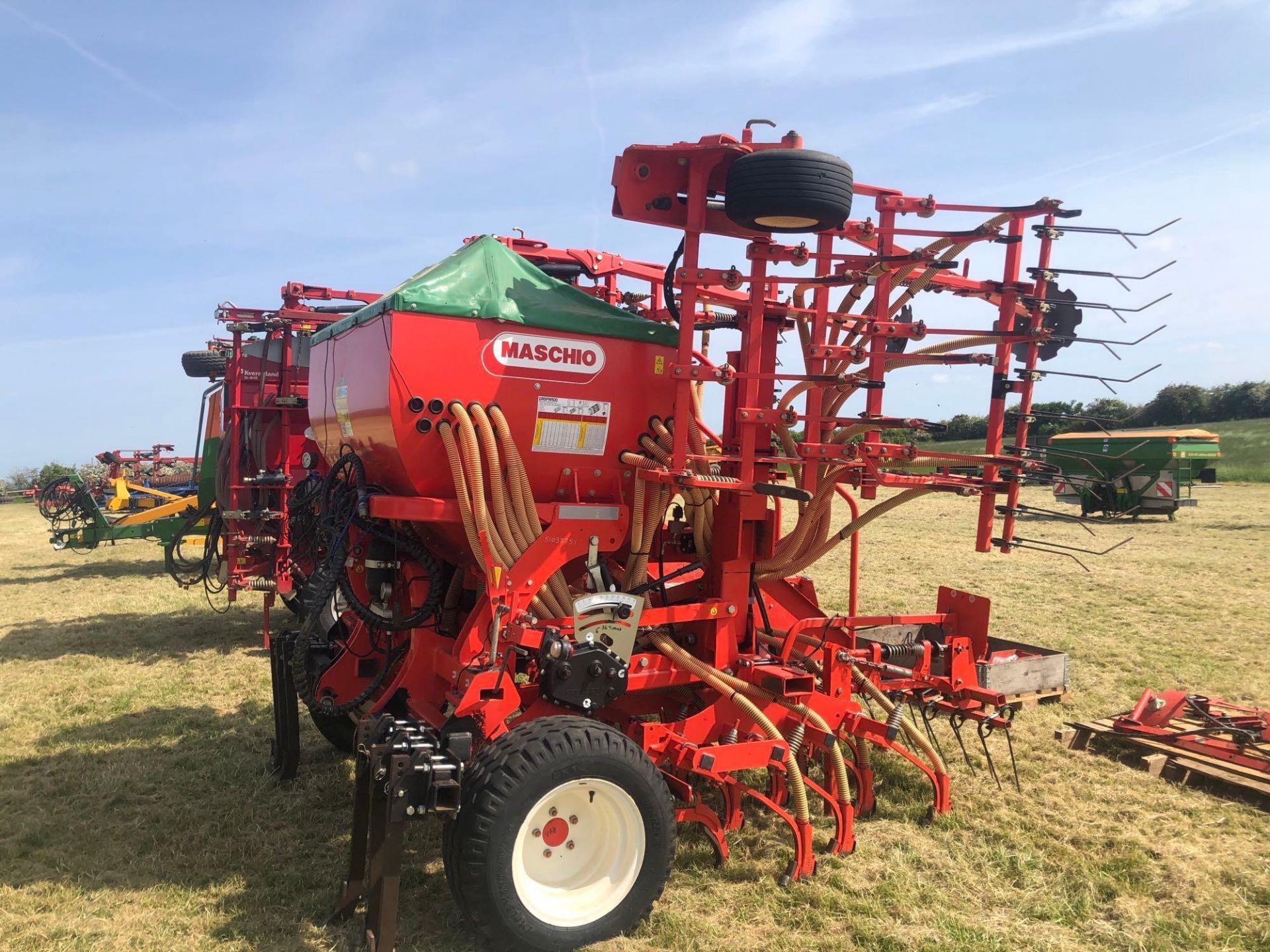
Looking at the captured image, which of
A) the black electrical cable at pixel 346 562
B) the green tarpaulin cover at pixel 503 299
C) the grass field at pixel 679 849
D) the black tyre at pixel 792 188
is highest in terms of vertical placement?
the black tyre at pixel 792 188

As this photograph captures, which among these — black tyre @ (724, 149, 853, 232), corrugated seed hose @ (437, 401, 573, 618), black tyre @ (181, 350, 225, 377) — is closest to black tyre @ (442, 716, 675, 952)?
corrugated seed hose @ (437, 401, 573, 618)

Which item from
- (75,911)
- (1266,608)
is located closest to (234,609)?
(75,911)

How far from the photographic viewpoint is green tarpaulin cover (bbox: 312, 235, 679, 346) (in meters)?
3.63

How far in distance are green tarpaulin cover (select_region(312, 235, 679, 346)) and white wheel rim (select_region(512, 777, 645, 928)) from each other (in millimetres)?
1924

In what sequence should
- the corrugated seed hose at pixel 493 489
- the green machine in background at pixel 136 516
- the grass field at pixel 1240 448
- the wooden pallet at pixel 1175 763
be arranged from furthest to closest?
the grass field at pixel 1240 448, the green machine in background at pixel 136 516, the wooden pallet at pixel 1175 763, the corrugated seed hose at pixel 493 489

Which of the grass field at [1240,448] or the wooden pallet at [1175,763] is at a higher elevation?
the grass field at [1240,448]

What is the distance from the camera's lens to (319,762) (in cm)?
522

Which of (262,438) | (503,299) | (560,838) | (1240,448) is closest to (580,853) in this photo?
(560,838)

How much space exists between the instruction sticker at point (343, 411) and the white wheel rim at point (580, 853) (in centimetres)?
201

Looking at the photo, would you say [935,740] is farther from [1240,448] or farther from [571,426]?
[1240,448]

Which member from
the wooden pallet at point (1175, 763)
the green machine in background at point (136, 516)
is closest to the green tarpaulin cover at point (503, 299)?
the wooden pallet at point (1175, 763)

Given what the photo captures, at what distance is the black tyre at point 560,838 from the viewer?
3102 mm

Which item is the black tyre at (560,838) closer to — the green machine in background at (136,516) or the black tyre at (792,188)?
the black tyre at (792,188)

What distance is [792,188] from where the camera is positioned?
136 inches
